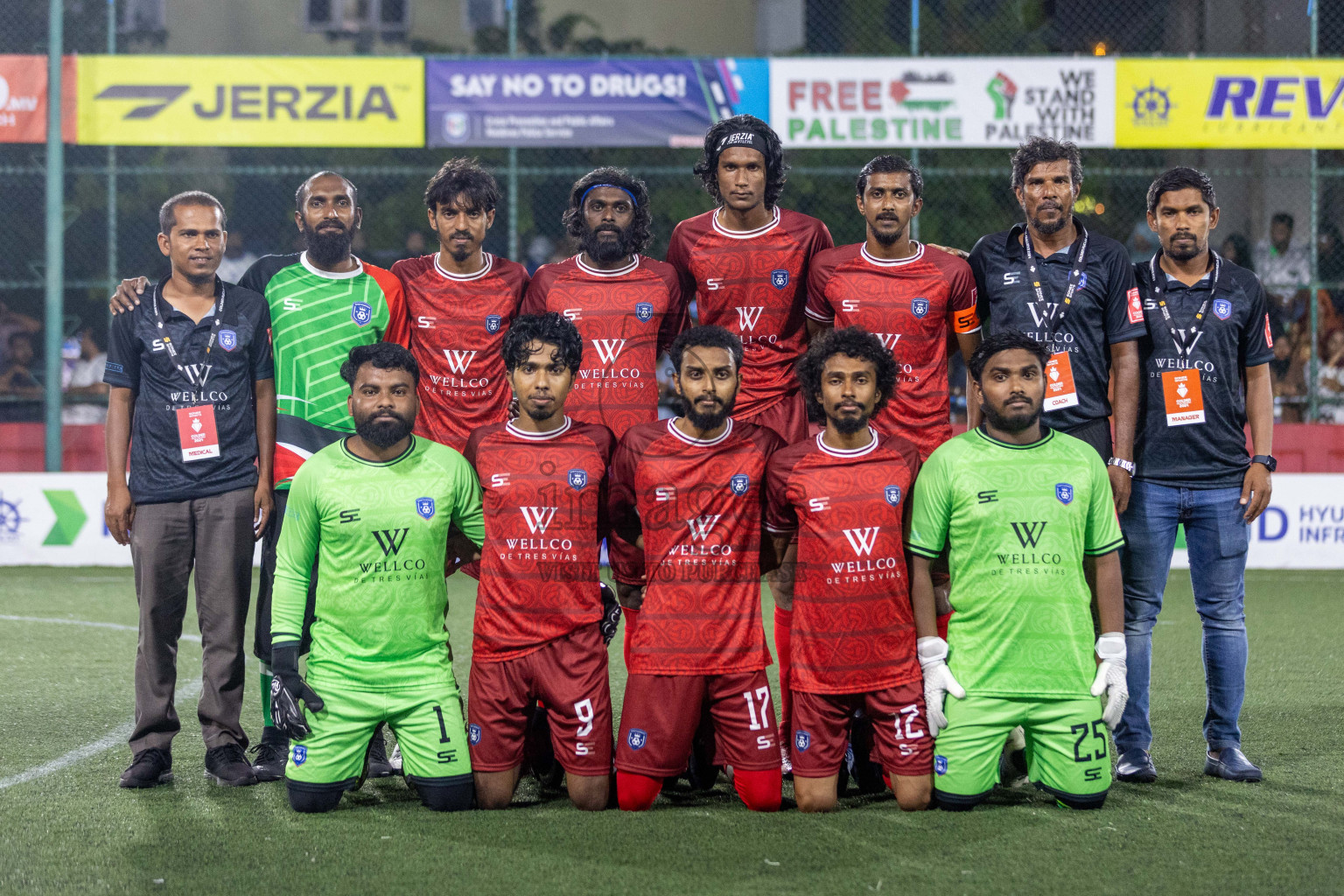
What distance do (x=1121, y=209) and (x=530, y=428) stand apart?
12905mm

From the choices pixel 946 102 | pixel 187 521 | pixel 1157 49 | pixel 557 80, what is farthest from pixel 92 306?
pixel 1157 49

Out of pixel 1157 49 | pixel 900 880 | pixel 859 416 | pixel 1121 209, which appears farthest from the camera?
pixel 1157 49

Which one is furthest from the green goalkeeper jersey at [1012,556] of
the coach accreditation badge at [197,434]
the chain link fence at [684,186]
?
the chain link fence at [684,186]

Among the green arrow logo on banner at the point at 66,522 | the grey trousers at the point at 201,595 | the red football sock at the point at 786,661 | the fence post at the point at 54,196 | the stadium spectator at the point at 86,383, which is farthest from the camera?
the stadium spectator at the point at 86,383

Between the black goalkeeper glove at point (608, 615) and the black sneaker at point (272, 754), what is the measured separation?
1284mm

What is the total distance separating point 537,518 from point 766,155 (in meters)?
1.77

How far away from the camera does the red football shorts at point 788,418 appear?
526cm

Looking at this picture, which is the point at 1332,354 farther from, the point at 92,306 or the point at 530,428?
the point at 92,306

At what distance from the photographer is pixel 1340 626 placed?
8461 millimetres

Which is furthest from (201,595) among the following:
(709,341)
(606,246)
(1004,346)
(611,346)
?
(1004,346)

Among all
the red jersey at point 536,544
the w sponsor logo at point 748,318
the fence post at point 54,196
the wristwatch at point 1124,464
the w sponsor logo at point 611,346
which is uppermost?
the fence post at point 54,196

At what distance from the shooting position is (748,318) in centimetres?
538

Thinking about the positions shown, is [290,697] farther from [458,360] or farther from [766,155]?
[766,155]

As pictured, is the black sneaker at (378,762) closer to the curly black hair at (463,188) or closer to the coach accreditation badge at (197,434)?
the coach accreditation badge at (197,434)
